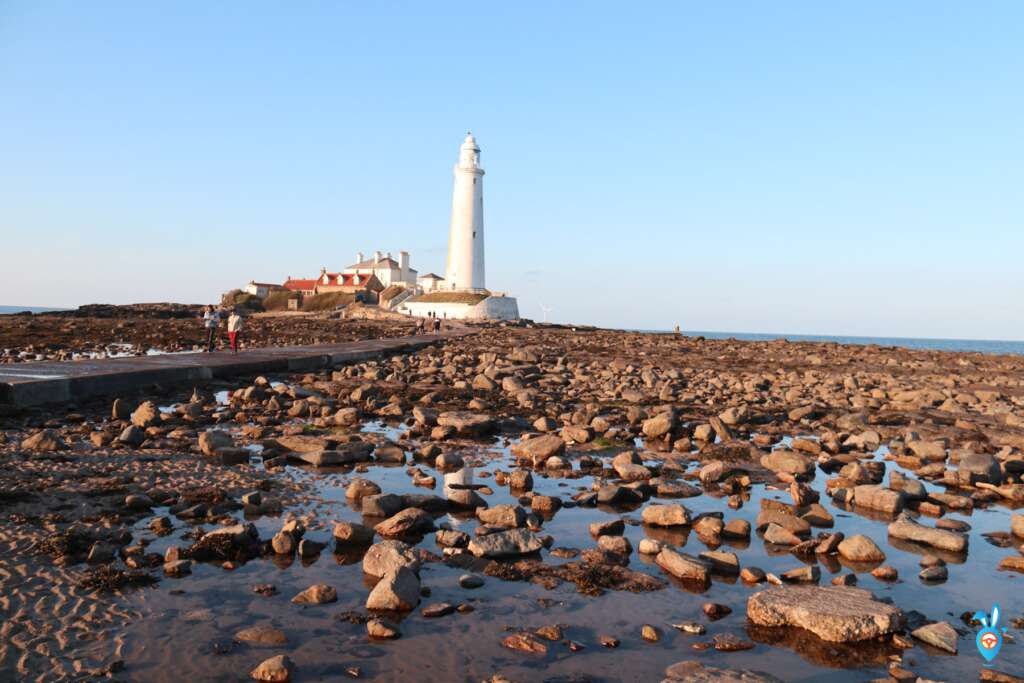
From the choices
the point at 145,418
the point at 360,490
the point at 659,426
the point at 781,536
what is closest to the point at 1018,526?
the point at 781,536

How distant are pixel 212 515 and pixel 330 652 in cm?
296

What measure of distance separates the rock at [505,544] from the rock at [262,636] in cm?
195

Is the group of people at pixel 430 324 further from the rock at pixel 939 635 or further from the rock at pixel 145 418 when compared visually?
the rock at pixel 939 635

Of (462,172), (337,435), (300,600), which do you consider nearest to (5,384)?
(337,435)

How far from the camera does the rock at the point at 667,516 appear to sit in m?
7.12

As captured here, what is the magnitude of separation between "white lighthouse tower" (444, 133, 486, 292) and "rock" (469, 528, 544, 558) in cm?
6893

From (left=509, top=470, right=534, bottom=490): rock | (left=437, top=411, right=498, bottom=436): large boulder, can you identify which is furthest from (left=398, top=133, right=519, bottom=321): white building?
(left=509, top=470, right=534, bottom=490): rock

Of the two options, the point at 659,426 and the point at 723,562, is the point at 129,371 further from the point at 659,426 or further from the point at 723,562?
the point at 723,562

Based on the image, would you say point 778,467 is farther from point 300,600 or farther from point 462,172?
point 462,172

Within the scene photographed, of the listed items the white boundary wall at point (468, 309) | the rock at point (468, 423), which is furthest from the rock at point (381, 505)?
the white boundary wall at point (468, 309)

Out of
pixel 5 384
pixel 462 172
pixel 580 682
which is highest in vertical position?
pixel 462 172

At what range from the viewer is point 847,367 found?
30.4 metres

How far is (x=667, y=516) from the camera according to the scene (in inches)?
281

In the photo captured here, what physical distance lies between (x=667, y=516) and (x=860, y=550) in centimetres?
169
